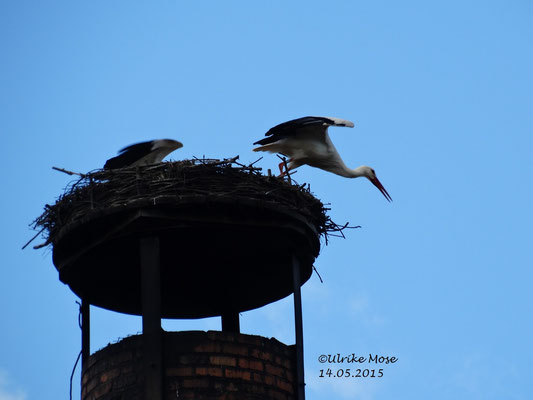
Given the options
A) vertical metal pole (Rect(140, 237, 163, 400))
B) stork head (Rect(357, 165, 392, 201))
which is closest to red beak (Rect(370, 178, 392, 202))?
stork head (Rect(357, 165, 392, 201))

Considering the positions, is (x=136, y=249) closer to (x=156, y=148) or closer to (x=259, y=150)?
(x=156, y=148)

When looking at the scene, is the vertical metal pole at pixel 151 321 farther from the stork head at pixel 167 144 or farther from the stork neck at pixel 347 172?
the stork neck at pixel 347 172

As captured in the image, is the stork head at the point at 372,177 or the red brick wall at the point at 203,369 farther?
the stork head at the point at 372,177

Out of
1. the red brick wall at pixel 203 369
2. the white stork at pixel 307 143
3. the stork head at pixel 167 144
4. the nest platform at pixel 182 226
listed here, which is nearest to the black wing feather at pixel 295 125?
the white stork at pixel 307 143

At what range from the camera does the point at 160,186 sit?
31.4 feet

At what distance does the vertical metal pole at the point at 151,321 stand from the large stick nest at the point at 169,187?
18.9 inches

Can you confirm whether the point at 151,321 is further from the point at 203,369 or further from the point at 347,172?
the point at 347,172

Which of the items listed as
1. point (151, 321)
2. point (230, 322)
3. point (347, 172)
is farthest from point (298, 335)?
point (347, 172)

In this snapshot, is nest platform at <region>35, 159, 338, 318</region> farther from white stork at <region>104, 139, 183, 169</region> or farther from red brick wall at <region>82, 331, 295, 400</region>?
white stork at <region>104, 139, 183, 169</region>

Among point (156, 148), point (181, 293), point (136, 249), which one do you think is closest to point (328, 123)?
point (156, 148)

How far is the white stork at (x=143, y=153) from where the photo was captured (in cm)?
1191

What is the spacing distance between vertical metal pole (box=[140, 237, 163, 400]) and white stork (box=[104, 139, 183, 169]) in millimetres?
2557

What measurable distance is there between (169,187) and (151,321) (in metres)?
1.19

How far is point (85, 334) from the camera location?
10469 mm
